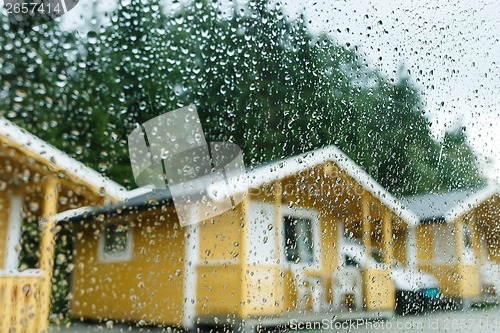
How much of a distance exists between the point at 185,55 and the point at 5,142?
1.12 feet

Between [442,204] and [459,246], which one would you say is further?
[459,246]

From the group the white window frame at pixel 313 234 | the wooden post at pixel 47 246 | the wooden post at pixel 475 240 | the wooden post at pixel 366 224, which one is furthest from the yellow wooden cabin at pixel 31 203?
the wooden post at pixel 475 240

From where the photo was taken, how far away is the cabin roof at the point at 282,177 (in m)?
0.53

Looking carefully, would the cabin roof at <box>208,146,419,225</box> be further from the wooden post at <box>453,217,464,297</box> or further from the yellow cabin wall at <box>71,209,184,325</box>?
the wooden post at <box>453,217,464,297</box>

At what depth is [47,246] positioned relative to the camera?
1.46 ft

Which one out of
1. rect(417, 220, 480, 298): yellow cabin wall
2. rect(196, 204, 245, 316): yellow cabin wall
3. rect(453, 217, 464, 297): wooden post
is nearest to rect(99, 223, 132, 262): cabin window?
rect(196, 204, 245, 316): yellow cabin wall

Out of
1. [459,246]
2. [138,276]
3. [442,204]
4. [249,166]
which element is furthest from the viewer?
[459,246]

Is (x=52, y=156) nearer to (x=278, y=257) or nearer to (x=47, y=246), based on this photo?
(x=47, y=246)

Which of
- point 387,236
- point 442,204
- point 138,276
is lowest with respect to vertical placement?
point 138,276

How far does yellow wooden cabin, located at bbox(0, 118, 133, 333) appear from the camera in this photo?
400 mm

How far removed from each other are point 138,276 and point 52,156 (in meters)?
0.18

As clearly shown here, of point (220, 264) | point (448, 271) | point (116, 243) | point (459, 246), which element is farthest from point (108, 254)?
point (459, 246)

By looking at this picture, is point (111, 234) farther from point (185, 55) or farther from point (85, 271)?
point (185, 55)

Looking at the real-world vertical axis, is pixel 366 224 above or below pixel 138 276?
above
